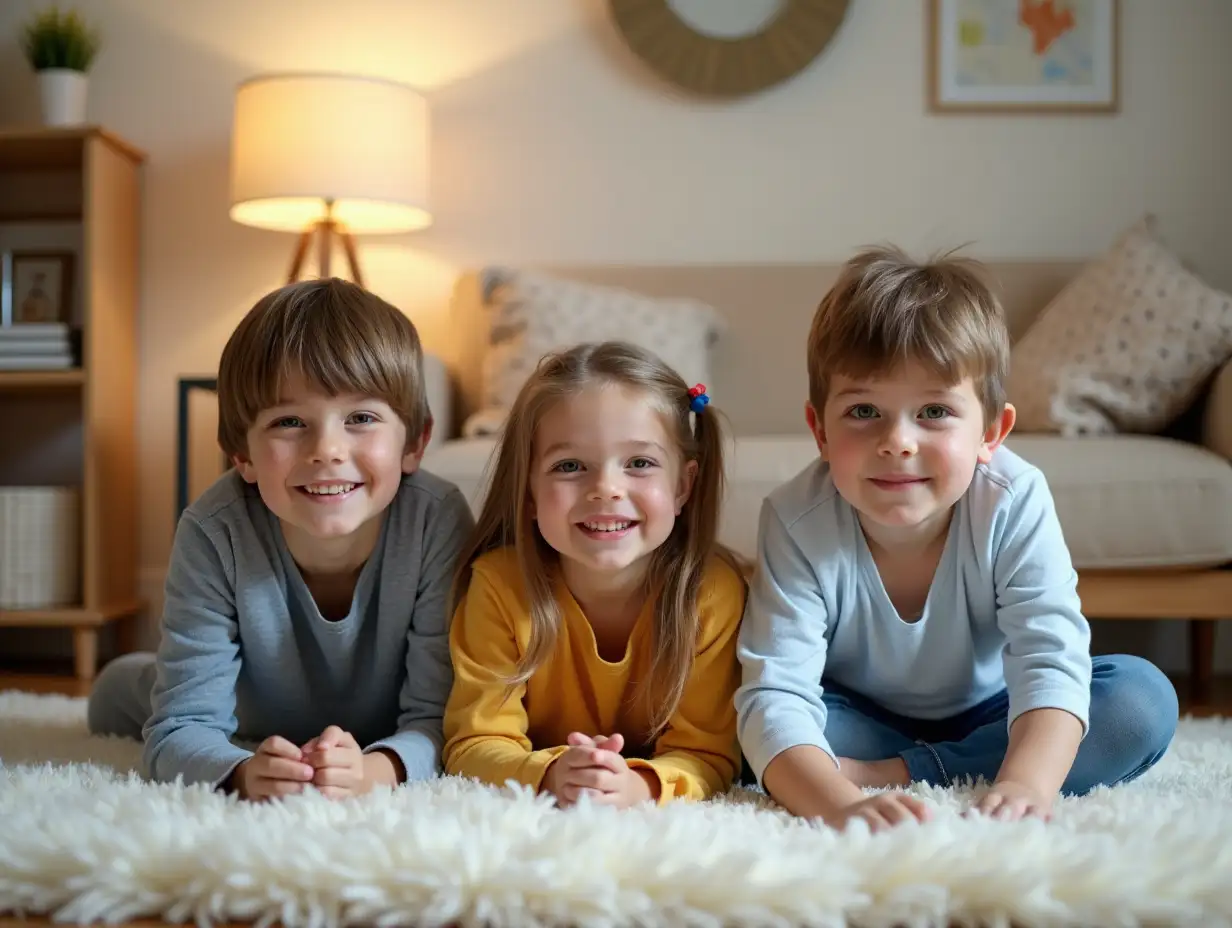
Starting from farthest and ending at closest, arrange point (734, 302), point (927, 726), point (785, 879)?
point (734, 302)
point (927, 726)
point (785, 879)

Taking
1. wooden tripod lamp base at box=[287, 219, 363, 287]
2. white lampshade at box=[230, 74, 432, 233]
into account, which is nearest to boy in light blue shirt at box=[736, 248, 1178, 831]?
white lampshade at box=[230, 74, 432, 233]

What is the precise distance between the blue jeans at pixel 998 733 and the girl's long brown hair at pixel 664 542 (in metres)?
0.20

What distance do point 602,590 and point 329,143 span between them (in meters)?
1.58

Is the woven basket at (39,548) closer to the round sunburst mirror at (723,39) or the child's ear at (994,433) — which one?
the round sunburst mirror at (723,39)

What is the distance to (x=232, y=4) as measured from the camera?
295cm

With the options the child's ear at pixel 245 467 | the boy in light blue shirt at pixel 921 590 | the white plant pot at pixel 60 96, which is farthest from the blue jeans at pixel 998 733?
the white plant pot at pixel 60 96

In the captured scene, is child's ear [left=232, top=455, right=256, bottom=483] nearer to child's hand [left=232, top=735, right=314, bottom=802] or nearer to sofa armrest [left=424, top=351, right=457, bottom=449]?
child's hand [left=232, top=735, right=314, bottom=802]

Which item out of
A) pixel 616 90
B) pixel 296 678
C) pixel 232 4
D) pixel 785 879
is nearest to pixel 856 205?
pixel 616 90

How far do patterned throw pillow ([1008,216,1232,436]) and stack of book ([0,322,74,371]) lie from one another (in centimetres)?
204

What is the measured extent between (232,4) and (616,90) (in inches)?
39.4

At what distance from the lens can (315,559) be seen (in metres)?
1.31

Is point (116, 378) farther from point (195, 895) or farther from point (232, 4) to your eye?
point (195, 895)

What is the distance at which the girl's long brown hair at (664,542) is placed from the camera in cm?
122

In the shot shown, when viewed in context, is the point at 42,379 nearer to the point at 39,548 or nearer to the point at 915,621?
the point at 39,548
